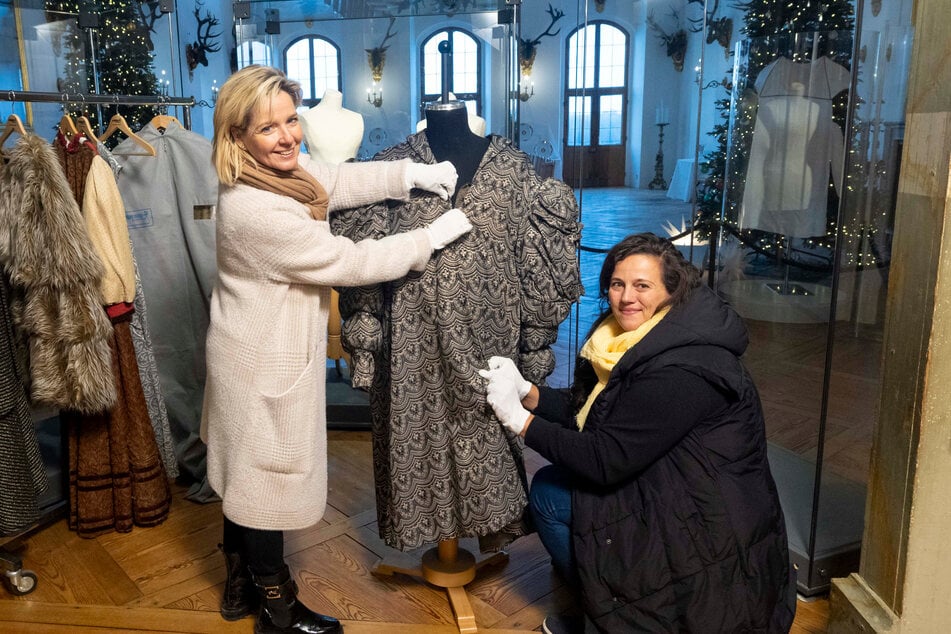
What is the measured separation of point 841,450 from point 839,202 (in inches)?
29.5

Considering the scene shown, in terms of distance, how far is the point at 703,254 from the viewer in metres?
3.32

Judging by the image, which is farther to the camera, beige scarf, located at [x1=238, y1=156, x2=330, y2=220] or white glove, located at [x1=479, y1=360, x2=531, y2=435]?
white glove, located at [x1=479, y1=360, x2=531, y2=435]

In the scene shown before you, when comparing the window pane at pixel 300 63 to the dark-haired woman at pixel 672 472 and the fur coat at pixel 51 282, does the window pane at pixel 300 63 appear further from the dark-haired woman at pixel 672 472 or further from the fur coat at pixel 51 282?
the dark-haired woman at pixel 672 472

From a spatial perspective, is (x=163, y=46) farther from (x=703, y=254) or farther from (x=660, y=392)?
(x=660, y=392)

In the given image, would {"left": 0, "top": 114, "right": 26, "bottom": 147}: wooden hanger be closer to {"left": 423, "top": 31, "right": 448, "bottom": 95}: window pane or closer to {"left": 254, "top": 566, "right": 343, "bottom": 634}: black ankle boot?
{"left": 254, "top": 566, "right": 343, "bottom": 634}: black ankle boot

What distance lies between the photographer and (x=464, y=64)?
3373 mm

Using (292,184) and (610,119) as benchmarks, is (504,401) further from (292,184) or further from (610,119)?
(610,119)

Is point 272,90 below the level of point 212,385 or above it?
above

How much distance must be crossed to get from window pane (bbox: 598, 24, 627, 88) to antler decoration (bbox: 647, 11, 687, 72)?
0.15 m

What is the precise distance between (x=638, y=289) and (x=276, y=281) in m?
0.81

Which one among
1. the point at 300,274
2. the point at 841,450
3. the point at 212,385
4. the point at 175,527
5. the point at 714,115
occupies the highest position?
the point at 714,115

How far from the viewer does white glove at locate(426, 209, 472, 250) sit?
1.82 metres

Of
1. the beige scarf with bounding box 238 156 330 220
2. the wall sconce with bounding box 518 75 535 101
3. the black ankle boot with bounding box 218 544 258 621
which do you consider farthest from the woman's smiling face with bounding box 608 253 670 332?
the wall sconce with bounding box 518 75 535 101

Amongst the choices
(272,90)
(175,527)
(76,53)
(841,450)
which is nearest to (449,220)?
(272,90)
